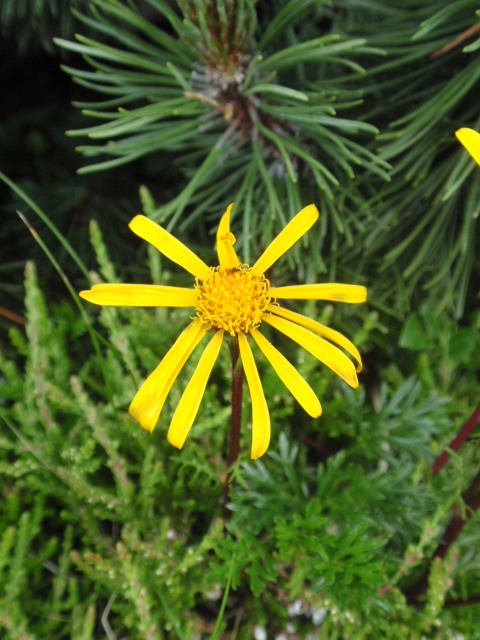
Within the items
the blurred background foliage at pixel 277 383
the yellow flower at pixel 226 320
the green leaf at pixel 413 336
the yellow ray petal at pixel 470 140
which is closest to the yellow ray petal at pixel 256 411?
the yellow flower at pixel 226 320

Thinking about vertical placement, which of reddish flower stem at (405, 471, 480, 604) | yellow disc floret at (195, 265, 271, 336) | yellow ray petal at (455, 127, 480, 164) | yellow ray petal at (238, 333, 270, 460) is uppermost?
yellow ray petal at (455, 127, 480, 164)

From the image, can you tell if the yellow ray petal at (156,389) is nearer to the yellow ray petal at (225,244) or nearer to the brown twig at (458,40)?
the yellow ray petal at (225,244)

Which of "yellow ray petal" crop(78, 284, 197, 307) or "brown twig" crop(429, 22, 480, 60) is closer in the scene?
"yellow ray petal" crop(78, 284, 197, 307)

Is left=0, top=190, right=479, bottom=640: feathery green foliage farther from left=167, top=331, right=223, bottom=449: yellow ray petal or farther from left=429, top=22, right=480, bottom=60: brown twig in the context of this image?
left=429, top=22, right=480, bottom=60: brown twig

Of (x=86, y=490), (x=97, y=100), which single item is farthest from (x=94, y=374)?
(x=97, y=100)

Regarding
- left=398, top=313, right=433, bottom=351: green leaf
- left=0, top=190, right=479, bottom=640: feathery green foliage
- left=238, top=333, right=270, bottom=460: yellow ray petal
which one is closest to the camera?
left=238, top=333, right=270, bottom=460: yellow ray petal

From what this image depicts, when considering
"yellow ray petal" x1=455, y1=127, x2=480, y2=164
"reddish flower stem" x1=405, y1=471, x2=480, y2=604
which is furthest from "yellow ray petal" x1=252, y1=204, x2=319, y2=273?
"reddish flower stem" x1=405, y1=471, x2=480, y2=604

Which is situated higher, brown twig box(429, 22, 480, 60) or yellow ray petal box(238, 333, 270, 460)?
brown twig box(429, 22, 480, 60)

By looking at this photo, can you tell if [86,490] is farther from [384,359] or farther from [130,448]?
[384,359]
